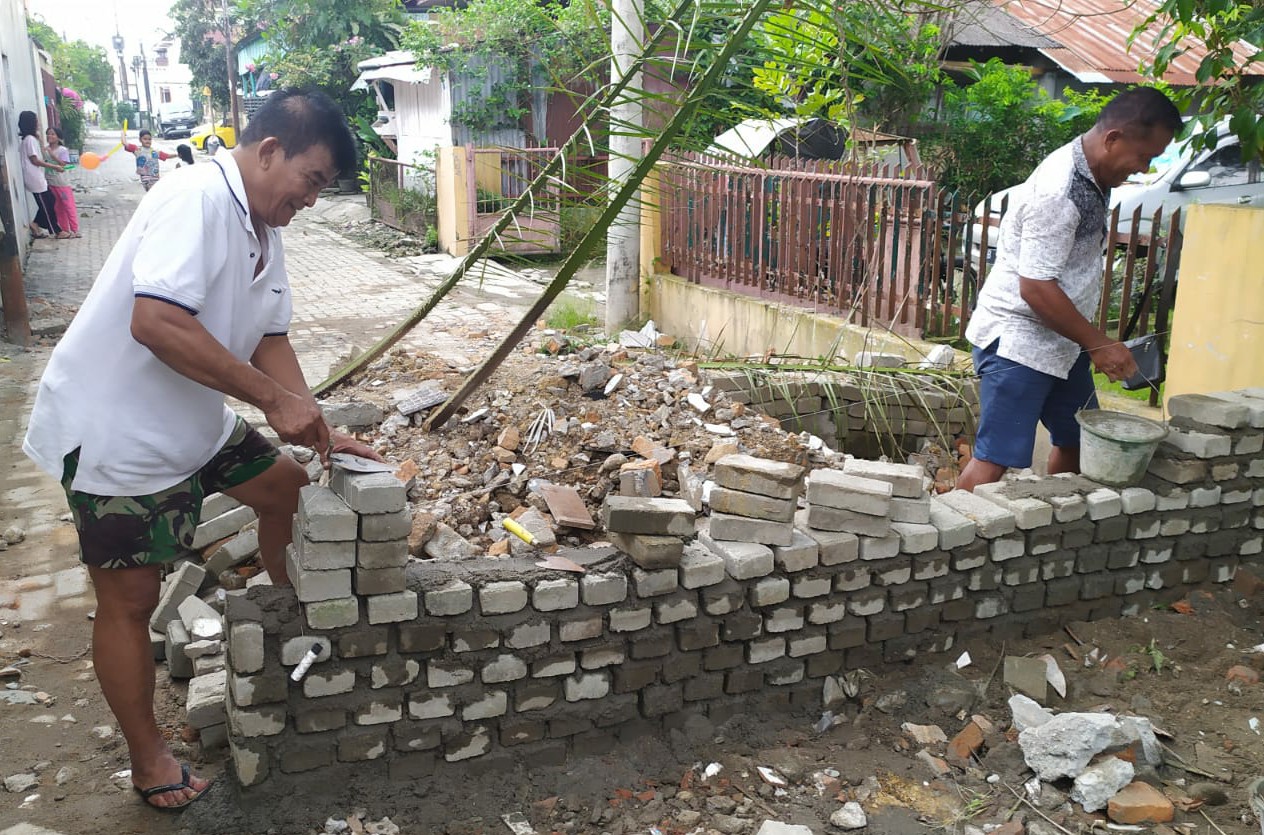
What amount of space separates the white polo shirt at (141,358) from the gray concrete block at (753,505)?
1493mm

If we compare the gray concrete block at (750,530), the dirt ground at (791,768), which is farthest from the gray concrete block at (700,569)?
the dirt ground at (791,768)

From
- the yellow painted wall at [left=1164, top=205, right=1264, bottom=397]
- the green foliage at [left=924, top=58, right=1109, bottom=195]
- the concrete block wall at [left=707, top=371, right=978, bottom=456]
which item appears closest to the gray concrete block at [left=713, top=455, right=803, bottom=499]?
the concrete block wall at [left=707, top=371, right=978, bottom=456]

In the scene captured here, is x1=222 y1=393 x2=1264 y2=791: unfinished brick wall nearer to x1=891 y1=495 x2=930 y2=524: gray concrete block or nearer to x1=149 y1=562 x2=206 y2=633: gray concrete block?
x1=891 y1=495 x2=930 y2=524: gray concrete block

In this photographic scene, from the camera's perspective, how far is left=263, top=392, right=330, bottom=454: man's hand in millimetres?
2574

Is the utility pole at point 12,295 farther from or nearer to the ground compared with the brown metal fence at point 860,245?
nearer to the ground

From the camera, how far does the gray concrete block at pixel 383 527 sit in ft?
8.60

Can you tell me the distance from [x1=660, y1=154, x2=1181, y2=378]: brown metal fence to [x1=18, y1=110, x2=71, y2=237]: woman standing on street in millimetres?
10384

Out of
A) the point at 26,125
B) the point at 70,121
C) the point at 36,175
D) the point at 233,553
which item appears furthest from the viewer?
the point at 70,121

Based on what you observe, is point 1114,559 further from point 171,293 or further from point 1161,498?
point 171,293

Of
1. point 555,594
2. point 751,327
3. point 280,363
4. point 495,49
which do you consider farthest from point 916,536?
point 495,49

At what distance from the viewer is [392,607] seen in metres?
2.70

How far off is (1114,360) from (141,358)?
3.11 m

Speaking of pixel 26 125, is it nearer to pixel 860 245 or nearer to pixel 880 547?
pixel 860 245

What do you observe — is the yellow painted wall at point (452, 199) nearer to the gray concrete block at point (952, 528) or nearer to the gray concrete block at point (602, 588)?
the gray concrete block at point (952, 528)
